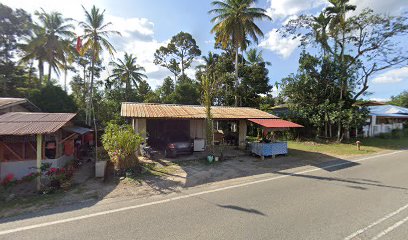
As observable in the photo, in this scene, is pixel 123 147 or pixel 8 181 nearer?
pixel 8 181

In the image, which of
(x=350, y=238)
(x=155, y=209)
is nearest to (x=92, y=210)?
(x=155, y=209)

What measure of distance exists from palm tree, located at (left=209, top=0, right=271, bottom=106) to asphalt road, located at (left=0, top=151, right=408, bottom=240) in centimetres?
1914

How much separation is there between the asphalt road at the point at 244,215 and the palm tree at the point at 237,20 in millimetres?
19140

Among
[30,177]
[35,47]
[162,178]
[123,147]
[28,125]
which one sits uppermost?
[35,47]

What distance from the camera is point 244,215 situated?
493 cm

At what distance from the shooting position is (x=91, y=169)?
9.92m

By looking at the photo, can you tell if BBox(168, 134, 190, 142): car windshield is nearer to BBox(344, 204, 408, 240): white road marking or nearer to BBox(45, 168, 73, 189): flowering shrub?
BBox(45, 168, 73, 189): flowering shrub

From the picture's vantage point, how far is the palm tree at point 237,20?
22344 millimetres

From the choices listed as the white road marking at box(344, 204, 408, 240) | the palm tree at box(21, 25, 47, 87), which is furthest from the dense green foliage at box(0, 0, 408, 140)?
the white road marking at box(344, 204, 408, 240)

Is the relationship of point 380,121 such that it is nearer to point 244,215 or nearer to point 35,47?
point 244,215

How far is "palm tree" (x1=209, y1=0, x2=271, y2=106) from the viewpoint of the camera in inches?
880

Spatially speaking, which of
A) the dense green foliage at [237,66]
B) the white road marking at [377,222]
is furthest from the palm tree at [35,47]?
the white road marking at [377,222]

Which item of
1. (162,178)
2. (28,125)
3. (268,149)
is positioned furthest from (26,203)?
(268,149)

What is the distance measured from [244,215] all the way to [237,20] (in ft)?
71.4
